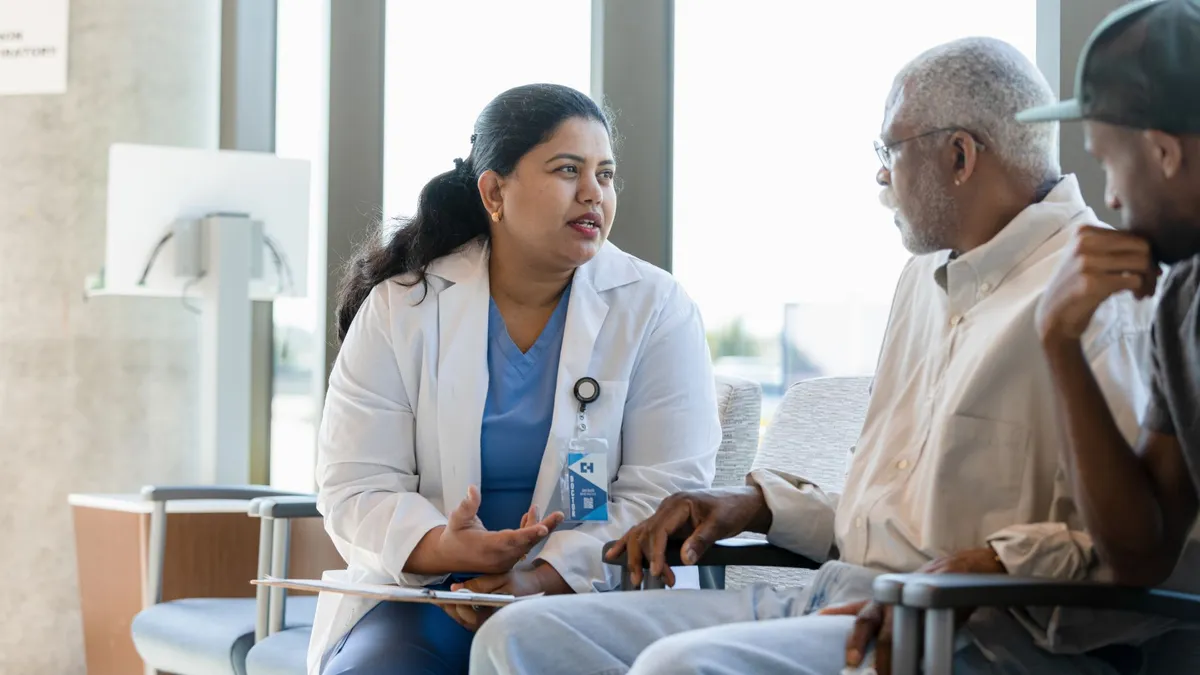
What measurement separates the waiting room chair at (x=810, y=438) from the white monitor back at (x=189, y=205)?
188 centimetres

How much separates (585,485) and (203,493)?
4.71ft

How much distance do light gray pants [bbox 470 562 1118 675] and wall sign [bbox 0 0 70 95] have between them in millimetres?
3182

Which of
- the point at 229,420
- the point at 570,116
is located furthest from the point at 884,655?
the point at 229,420

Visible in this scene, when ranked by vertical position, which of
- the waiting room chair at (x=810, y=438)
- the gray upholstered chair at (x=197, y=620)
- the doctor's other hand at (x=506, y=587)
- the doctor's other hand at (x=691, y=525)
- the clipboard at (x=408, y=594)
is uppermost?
the waiting room chair at (x=810, y=438)

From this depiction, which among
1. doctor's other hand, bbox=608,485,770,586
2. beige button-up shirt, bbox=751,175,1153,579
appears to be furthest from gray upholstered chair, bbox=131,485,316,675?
beige button-up shirt, bbox=751,175,1153,579

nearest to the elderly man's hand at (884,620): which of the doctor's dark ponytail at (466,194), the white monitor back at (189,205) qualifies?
the doctor's dark ponytail at (466,194)

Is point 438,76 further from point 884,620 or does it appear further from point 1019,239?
point 884,620

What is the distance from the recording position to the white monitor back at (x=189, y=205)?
3711 millimetres

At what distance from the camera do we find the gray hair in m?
1.86

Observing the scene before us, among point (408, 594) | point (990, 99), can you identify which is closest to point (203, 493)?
point (408, 594)

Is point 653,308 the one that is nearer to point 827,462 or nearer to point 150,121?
point 827,462

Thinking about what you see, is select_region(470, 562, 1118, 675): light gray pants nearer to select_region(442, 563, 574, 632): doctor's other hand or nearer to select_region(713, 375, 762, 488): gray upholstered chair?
select_region(442, 563, 574, 632): doctor's other hand

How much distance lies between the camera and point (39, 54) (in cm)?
428

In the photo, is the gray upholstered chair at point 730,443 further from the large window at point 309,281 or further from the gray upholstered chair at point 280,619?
→ the large window at point 309,281
